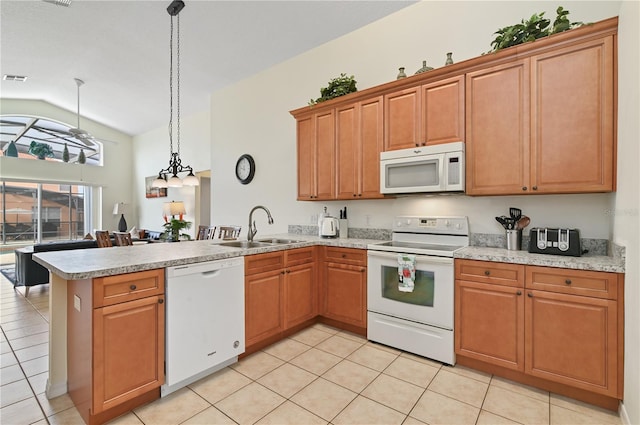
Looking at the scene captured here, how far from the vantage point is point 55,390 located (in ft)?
Result: 6.28

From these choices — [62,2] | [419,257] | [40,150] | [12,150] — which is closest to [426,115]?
[419,257]

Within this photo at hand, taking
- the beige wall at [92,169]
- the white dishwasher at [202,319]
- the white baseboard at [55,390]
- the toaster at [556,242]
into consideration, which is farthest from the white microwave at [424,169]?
the beige wall at [92,169]

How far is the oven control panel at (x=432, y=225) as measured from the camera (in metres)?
2.67

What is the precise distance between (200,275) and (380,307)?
1.55m

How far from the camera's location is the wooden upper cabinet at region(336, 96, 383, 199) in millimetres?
2926

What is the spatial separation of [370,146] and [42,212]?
28.9 ft

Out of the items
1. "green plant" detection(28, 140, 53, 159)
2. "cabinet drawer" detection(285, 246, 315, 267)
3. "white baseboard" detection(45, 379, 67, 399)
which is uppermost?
"green plant" detection(28, 140, 53, 159)

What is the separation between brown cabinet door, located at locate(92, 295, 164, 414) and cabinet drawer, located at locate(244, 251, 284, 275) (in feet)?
2.32

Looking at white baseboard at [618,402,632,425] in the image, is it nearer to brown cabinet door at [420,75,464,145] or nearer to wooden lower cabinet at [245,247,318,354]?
brown cabinet door at [420,75,464,145]

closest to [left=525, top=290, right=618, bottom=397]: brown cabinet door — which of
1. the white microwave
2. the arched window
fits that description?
the white microwave

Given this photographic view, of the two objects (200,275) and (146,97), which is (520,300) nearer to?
(200,275)

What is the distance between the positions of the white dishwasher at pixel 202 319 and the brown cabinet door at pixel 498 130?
2.05 m

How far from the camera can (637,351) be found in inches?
56.1

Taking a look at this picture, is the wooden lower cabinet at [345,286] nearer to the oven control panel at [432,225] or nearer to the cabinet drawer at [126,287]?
the oven control panel at [432,225]
